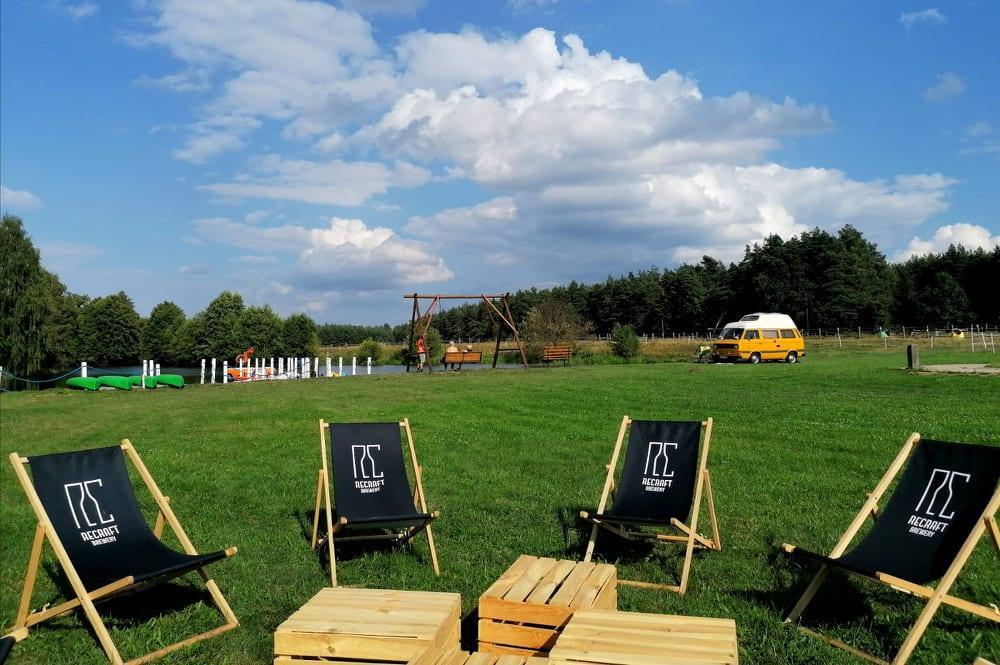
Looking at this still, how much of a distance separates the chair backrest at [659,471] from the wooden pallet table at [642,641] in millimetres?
1803

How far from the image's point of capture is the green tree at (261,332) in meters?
54.9

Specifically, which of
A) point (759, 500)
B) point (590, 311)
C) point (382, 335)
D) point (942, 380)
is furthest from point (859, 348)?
point (382, 335)

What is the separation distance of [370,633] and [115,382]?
20544mm

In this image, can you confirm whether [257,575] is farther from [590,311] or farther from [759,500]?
[590,311]

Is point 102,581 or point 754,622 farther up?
point 102,581

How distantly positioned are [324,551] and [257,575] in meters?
0.56

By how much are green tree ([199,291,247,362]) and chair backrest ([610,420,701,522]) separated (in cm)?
5424

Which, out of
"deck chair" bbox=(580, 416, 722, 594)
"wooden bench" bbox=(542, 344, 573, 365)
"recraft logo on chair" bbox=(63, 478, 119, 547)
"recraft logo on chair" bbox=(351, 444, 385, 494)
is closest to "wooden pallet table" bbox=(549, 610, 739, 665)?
"deck chair" bbox=(580, 416, 722, 594)

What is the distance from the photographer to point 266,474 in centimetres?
796

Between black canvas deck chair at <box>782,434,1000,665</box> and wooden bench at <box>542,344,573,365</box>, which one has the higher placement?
wooden bench at <box>542,344,573,365</box>

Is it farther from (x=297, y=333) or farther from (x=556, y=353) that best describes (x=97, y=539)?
(x=297, y=333)

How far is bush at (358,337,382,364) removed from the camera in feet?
124

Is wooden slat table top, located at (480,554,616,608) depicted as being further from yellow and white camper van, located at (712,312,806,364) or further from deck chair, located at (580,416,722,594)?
yellow and white camper van, located at (712,312,806,364)

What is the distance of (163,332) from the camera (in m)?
60.8
